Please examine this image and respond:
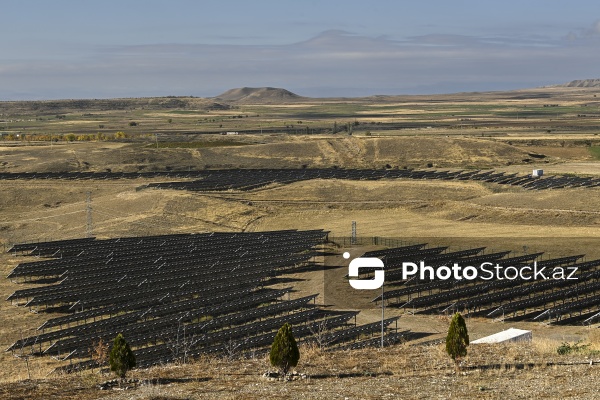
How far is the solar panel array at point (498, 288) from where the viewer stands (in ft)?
165

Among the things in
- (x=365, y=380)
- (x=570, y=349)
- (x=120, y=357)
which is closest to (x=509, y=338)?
(x=570, y=349)

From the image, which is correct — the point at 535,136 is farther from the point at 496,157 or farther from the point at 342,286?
the point at 342,286

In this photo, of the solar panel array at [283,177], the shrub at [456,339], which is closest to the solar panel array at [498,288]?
the shrub at [456,339]

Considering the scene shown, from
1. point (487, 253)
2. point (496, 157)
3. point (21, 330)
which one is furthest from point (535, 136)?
point (21, 330)

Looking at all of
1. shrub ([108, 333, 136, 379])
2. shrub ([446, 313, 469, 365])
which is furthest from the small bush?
shrub ([108, 333, 136, 379])

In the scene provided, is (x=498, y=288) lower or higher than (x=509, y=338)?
lower

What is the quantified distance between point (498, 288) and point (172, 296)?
2368cm

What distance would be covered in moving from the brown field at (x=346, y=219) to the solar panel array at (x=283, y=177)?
Answer: 496 centimetres

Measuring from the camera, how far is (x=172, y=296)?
52.8 m

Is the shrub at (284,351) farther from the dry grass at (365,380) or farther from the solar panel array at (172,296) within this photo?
the solar panel array at (172,296)

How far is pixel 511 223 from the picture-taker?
87250 millimetres

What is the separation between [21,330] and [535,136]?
518 feet

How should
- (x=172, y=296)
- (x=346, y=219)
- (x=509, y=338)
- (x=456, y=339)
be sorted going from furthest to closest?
(x=346, y=219) → (x=172, y=296) → (x=509, y=338) → (x=456, y=339)

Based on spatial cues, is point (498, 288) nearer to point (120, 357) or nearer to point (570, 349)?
point (570, 349)
